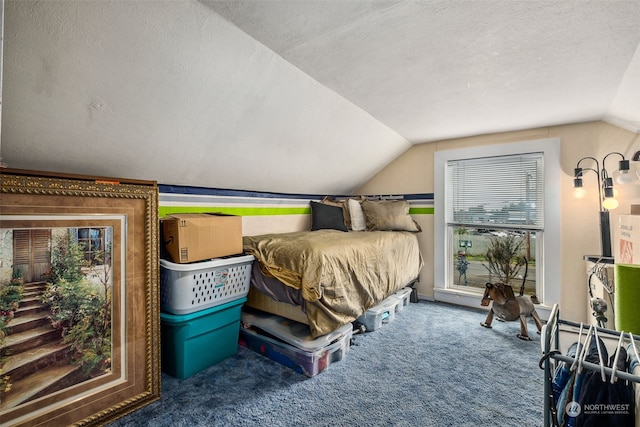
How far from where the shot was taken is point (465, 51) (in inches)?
63.9

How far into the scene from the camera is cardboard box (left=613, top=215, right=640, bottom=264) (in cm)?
148

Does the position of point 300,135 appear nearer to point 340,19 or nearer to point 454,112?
point 340,19

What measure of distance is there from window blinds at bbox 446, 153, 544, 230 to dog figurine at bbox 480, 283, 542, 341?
0.85 meters

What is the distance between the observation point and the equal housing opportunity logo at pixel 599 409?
87 cm

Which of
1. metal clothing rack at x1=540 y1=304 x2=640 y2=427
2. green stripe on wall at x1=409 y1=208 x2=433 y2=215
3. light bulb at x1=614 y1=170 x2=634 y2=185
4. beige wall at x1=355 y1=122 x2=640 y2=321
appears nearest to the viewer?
metal clothing rack at x1=540 y1=304 x2=640 y2=427

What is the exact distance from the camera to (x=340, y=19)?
137 centimetres

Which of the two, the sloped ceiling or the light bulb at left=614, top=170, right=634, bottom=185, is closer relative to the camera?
the sloped ceiling

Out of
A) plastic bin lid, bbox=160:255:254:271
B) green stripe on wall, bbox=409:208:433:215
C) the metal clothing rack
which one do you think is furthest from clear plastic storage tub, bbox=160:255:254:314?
green stripe on wall, bbox=409:208:433:215

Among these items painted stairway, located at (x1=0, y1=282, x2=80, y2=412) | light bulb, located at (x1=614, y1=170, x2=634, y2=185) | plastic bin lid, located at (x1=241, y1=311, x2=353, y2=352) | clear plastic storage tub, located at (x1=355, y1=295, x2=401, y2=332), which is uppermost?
light bulb, located at (x1=614, y1=170, x2=634, y2=185)

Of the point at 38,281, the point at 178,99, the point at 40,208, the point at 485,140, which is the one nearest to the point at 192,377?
the point at 38,281

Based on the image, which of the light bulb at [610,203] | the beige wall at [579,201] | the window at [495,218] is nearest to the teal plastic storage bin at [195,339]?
the window at [495,218]

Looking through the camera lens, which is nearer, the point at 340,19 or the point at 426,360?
the point at 340,19

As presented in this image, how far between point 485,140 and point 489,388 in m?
2.47

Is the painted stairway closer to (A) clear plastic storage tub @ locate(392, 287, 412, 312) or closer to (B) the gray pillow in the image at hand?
(A) clear plastic storage tub @ locate(392, 287, 412, 312)
